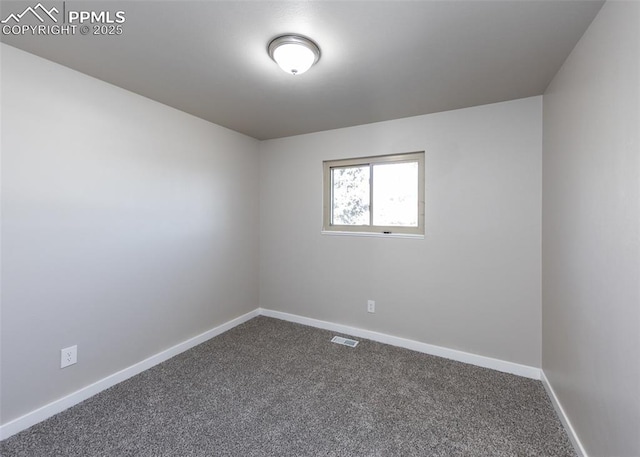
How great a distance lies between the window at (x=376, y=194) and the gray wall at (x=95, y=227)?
128 cm

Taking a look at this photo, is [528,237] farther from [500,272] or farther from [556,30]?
[556,30]

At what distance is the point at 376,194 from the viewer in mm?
3084

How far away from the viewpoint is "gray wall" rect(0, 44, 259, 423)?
1701 mm

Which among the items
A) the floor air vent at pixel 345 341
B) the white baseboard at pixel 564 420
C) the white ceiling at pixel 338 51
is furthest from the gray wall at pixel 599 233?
the floor air vent at pixel 345 341

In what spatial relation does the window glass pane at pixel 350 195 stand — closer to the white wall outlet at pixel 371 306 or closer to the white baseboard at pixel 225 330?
the white wall outlet at pixel 371 306

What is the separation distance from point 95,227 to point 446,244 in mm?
2848

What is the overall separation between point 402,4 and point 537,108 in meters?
1.63

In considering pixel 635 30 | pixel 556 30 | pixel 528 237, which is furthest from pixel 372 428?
pixel 556 30

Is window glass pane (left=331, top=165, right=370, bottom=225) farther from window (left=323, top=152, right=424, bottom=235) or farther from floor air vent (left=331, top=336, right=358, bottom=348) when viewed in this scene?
floor air vent (left=331, top=336, right=358, bottom=348)

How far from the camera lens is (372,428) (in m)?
1.75

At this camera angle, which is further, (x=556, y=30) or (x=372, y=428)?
(x=372, y=428)

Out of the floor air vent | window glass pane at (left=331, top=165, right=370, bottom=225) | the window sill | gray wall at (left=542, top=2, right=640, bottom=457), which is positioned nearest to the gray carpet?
the floor air vent

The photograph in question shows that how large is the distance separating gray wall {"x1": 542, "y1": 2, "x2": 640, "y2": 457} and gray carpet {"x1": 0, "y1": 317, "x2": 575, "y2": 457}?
378 millimetres

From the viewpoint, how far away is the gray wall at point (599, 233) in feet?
3.59
